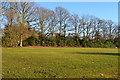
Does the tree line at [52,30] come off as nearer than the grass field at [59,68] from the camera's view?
No

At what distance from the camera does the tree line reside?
3681 cm

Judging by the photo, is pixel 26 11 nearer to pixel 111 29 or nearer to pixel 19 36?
pixel 19 36

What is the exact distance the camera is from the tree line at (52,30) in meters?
Result: 36.8

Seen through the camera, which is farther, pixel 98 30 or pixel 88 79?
pixel 98 30

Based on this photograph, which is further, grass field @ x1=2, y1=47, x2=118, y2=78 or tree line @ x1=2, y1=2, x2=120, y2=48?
tree line @ x1=2, y1=2, x2=120, y2=48

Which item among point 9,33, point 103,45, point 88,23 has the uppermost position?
point 88,23

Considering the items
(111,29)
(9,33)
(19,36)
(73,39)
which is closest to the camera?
(9,33)

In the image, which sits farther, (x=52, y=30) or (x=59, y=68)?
(x=52, y=30)

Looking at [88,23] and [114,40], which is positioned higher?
[88,23]

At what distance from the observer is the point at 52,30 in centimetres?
4825

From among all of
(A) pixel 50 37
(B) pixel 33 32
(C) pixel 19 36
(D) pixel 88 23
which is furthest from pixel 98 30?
(C) pixel 19 36

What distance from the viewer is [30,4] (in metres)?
41.2

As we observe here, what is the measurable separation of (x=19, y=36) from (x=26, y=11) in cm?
741

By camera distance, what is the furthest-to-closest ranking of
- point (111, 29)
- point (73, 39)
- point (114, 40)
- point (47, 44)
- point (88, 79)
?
point (111, 29) < point (114, 40) < point (73, 39) < point (47, 44) < point (88, 79)
